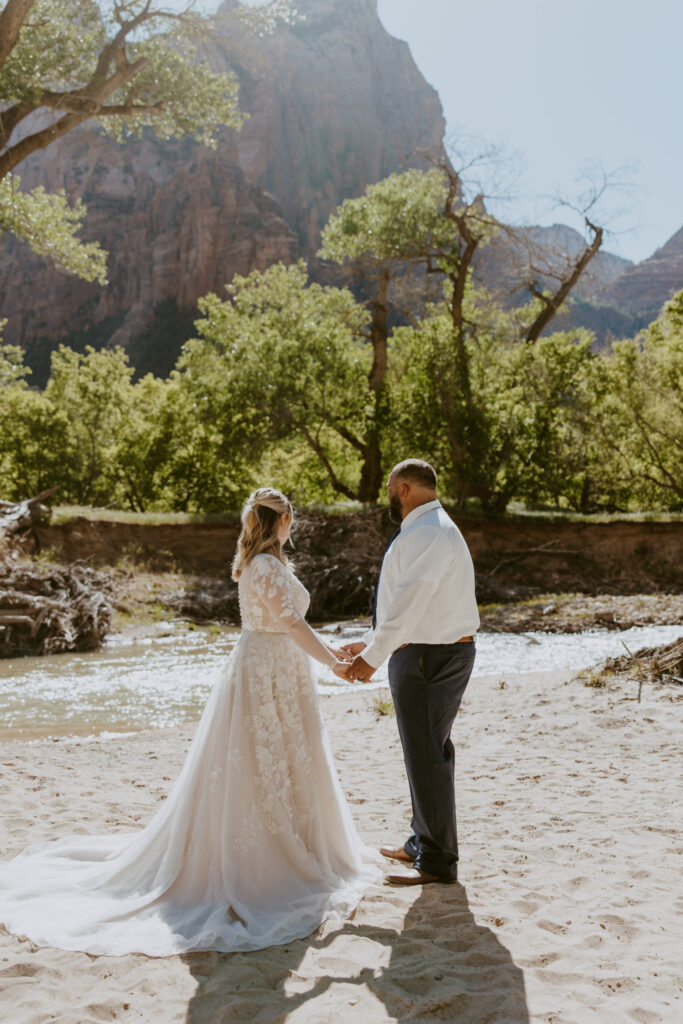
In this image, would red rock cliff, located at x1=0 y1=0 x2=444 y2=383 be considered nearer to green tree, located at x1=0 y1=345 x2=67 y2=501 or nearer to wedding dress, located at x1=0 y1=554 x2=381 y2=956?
green tree, located at x1=0 y1=345 x2=67 y2=501

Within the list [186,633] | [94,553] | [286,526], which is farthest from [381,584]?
[94,553]

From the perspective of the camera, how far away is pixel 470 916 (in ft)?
12.4

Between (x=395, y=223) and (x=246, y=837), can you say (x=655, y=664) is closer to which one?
(x=246, y=837)

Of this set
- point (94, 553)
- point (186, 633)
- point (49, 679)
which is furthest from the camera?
point (94, 553)

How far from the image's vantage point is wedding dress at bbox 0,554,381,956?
3729 millimetres

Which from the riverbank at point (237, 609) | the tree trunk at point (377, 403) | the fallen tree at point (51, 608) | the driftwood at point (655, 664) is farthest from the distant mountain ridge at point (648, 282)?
the driftwood at point (655, 664)

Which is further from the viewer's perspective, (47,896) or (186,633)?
(186,633)

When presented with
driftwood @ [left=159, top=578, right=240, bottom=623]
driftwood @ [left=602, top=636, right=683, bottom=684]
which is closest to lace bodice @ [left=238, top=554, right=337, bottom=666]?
driftwood @ [left=602, top=636, right=683, bottom=684]

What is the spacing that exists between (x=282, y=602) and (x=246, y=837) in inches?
49.0

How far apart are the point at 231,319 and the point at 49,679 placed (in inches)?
761

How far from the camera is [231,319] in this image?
2841 cm

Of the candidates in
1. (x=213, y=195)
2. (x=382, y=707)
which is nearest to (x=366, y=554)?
(x=382, y=707)

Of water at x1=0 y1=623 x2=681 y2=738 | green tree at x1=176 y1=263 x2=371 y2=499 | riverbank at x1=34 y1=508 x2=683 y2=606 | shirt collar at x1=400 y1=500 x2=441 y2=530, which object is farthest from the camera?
green tree at x1=176 y1=263 x2=371 y2=499

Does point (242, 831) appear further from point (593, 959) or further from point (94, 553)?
point (94, 553)
